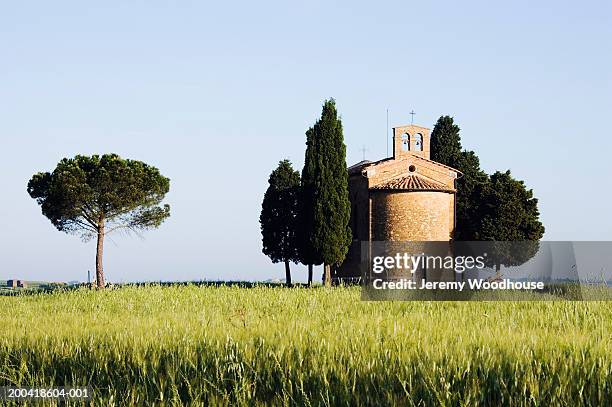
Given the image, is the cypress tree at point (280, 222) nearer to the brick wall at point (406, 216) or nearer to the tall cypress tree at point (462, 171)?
the brick wall at point (406, 216)

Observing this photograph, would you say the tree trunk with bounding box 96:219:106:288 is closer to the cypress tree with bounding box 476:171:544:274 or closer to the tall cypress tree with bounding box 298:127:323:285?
the tall cypress tree with bounding box 298:127:323:285

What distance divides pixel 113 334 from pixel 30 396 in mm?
2808

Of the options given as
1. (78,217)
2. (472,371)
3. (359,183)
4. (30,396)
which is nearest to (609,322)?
(472,371)

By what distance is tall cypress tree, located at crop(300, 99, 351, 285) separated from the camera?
34781 millimetres

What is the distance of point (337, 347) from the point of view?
783 cm

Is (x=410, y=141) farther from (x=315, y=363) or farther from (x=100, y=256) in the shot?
(x=315, y=363)

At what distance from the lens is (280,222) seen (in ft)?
135

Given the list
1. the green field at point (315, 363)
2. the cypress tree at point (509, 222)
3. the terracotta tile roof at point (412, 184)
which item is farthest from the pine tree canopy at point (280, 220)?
the green field at point (315, 363)

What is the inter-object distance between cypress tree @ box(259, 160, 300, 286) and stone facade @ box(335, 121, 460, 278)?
10.3 feet

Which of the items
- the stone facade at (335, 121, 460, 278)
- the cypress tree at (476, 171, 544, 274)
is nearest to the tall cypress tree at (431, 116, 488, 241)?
the cypress tree at (476, 171, 544, 274)

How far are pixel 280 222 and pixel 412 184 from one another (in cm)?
789

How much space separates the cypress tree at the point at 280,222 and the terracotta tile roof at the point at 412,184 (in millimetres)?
5203

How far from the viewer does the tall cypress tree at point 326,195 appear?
3478 cm

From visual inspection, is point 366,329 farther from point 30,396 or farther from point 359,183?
point 359,183
